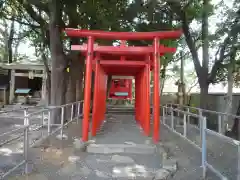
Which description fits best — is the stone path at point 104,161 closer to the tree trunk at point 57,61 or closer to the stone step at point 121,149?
the stone step at point 121,149

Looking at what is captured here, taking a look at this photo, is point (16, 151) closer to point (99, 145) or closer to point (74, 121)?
point (99, 145)

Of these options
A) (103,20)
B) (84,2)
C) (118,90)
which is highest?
(84,2)

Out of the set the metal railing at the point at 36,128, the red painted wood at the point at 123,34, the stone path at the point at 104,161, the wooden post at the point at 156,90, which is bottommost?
the stone path at the point at 104,161

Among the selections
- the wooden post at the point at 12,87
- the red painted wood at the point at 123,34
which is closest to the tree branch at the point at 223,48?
the red painted wood at the point at 123,34

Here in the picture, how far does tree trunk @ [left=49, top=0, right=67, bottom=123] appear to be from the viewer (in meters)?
9.98

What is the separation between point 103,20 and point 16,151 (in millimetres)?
5790

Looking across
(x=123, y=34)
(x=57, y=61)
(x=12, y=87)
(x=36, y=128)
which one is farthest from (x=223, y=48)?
(x=12, y=87)

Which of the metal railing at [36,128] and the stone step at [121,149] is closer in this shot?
the metal railing at [36,128]

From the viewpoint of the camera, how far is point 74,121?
35.4ft

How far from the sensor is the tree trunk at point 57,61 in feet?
32.7

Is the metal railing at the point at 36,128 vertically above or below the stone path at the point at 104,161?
above

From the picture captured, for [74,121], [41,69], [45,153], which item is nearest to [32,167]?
[45,153]

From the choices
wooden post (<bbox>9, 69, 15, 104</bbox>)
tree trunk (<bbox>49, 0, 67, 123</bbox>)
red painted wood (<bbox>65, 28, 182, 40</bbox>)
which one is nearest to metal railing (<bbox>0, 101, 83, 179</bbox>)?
tree trunk (<bbox>49, 0, 67, 123</bbox>)

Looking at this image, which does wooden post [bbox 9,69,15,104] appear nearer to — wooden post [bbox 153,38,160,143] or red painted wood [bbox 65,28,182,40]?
red painted wood [bbox 65,28,182,40]
